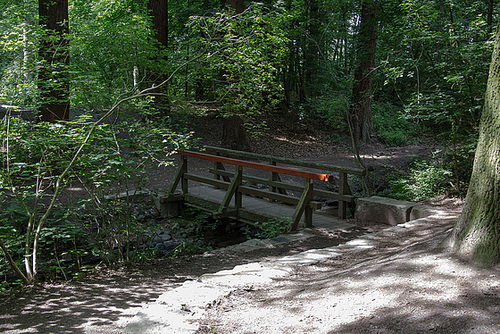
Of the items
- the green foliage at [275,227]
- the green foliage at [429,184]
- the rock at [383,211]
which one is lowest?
the green foliage at [275,227]

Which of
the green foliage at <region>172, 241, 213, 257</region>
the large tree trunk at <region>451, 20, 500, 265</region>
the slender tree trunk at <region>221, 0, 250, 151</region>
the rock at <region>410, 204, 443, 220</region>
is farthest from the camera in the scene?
the slender tree trunk at <region>221, 0, 250, 151</region>

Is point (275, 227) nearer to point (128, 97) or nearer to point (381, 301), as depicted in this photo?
point (128, 97)

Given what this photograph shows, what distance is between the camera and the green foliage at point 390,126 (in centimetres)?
2143

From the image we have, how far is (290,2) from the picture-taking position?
62.8ft

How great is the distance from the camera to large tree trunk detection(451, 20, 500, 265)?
10.9 ft

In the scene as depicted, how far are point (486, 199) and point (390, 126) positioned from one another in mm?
21530

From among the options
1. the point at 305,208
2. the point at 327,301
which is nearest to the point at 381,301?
the point at 327,301

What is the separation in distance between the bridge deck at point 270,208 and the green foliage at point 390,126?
13.8 meters

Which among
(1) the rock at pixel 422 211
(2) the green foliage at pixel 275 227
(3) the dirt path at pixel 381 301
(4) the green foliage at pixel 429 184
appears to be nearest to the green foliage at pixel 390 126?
(4) the green foliage at pixel 429 184

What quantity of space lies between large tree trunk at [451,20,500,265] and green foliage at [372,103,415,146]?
18023 mm

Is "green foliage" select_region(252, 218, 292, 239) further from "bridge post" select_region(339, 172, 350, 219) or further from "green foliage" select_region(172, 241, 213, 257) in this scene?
"bridge post" select_region(339, 172, 350, 219)

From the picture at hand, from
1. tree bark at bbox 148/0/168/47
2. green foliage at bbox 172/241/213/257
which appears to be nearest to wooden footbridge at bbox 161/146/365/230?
green foliage at bbox 172/241/213/257

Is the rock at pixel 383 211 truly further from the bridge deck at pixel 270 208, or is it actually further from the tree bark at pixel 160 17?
the tree bark at pixel 160 17

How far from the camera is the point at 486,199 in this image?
3.43 m
